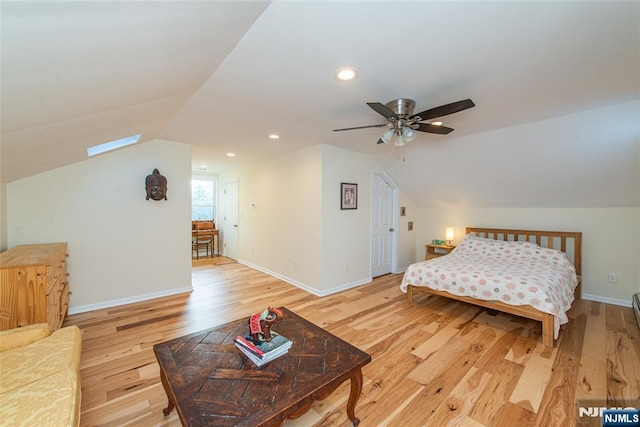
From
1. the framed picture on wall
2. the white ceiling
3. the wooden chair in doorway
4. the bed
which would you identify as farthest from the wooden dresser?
the wooden chair in doorway

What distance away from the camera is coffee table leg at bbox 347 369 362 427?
5.29 ft

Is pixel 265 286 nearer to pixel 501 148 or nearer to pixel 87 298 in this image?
pixel 87 298

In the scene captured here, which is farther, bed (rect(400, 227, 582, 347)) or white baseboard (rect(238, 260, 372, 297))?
white baseboard (rect(238, 260, 372, 297))

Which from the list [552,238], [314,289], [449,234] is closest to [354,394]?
[314,289]

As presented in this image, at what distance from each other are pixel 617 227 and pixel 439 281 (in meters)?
2.85

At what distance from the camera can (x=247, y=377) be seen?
143 centimetres

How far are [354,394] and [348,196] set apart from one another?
3.09 meters

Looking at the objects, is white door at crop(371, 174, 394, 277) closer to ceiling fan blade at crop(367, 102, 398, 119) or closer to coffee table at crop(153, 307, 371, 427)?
ceiling fan blade at crop(367, 102, 398, 119)

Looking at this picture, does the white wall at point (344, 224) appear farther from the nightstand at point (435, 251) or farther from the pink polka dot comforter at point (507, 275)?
the nightstand at point (435, 251)

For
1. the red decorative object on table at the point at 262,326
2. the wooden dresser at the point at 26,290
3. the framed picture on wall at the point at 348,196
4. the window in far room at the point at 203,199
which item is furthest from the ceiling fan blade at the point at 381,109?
the window in far room at the point at 203,199

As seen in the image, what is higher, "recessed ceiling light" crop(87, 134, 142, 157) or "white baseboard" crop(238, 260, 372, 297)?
"recessed ceiling light" crop(87, 134, 142, 157)

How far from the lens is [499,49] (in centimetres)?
167

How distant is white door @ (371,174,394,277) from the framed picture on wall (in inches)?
26.1

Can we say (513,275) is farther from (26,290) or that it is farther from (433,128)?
(26,290)
